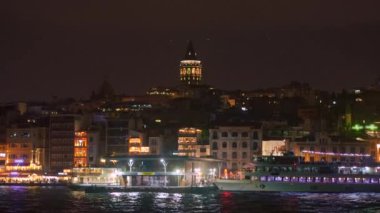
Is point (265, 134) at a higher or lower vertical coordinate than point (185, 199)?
higher

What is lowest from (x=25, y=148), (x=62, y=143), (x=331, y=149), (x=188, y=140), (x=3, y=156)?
(x=3, y=156)

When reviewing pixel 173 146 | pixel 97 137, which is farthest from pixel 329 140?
pixel 97 137

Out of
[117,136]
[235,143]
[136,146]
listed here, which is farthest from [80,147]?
[235,143]

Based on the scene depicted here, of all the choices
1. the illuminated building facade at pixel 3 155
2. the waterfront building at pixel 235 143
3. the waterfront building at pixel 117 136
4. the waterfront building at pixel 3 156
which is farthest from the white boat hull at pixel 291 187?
the illuminated building facade at pixel 3 155

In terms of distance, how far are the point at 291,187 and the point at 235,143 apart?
18.6m

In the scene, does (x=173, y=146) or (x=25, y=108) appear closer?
(x=173, y=146)

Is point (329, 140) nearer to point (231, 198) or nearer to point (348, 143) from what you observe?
point (348, 143)

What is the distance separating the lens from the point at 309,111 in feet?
450

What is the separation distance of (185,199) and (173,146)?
38.0 meters

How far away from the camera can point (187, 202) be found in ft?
249

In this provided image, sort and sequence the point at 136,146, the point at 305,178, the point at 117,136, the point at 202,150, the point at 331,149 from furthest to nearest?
the point at 117,136 → the point at 136,146 → the point at 202,150 → the point at 331,149 → the point at 305,178

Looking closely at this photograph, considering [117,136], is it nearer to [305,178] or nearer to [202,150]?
[202,150]

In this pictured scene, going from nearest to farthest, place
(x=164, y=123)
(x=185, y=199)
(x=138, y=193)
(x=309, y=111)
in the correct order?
(x=185, y=199) < (x=138, y=193) < (x=164, y=123) < (x=309, y=111)

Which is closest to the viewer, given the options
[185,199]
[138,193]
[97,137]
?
[185,199]
